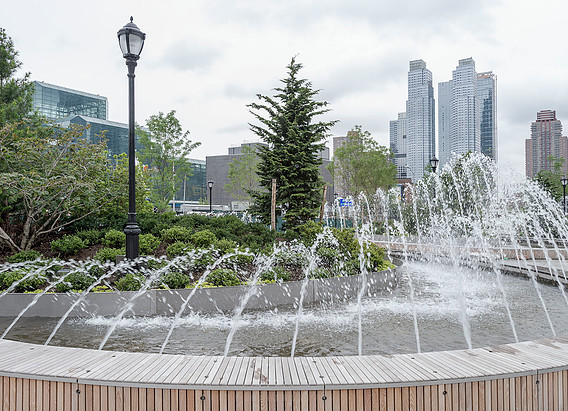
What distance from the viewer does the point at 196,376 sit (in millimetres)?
3576

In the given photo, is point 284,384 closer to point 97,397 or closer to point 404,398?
point 404,398

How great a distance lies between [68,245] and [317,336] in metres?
8.19

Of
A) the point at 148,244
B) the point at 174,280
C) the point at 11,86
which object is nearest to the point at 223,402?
the point at 174,280

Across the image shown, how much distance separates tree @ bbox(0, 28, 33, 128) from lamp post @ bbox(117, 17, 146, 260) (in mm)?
8224

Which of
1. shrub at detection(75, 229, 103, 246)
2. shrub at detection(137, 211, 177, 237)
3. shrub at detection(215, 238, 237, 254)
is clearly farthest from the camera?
shrub at detection(137, 211, 177, 237)

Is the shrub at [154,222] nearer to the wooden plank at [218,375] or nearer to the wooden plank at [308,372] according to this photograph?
the wooden plank at [218,375]

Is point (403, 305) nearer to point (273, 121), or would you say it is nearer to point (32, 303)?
point (32, 303)

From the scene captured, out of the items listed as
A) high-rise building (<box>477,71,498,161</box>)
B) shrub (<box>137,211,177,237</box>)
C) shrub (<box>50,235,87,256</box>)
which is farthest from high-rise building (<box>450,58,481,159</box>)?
shrub (<box>50,235,87,256</box>)

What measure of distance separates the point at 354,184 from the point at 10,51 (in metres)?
34.2

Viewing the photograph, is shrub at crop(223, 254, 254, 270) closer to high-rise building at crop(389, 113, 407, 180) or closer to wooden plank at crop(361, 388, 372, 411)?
wooden plank at crop(361, 388, 372, 411)

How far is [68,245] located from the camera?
11.5 metres

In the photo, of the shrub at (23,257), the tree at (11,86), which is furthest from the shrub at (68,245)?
the tree at (11,86)

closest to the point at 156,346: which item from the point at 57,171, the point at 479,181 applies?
the point at 57,171

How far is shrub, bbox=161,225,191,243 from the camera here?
12320 mm
